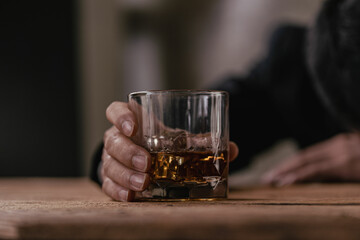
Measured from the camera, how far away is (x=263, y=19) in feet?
8.70

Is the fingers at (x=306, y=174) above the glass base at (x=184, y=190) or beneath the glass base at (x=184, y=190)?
beneath

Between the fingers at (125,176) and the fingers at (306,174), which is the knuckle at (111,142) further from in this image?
the fingers at (306,174)

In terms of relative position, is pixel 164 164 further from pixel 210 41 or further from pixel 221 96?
pixel 210 41

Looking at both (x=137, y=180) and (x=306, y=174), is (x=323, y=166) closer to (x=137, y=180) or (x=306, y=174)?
(x=306, y=174)

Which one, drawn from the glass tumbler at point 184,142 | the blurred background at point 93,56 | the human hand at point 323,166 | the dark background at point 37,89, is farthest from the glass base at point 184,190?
the dark background at point 37,89

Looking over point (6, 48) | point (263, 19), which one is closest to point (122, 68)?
point (6, 48)

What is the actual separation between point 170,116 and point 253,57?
7.21 ft

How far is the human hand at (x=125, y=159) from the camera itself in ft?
1.87

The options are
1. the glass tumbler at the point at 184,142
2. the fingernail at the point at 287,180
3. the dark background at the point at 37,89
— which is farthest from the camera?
the dark background at the point at 37,89

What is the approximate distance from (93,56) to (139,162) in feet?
9.12

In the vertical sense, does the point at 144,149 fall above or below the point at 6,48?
below

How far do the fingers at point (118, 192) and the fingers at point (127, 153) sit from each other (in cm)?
4

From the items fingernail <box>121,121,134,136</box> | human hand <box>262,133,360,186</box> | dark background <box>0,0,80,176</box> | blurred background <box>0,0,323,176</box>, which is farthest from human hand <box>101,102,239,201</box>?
dark background <box>0,0,80,176</box>

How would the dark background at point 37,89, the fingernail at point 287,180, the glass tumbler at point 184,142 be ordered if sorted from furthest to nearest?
the dark background at point 37,89, the fingernail at point 287,180, the glass tumbler at point 184,142
